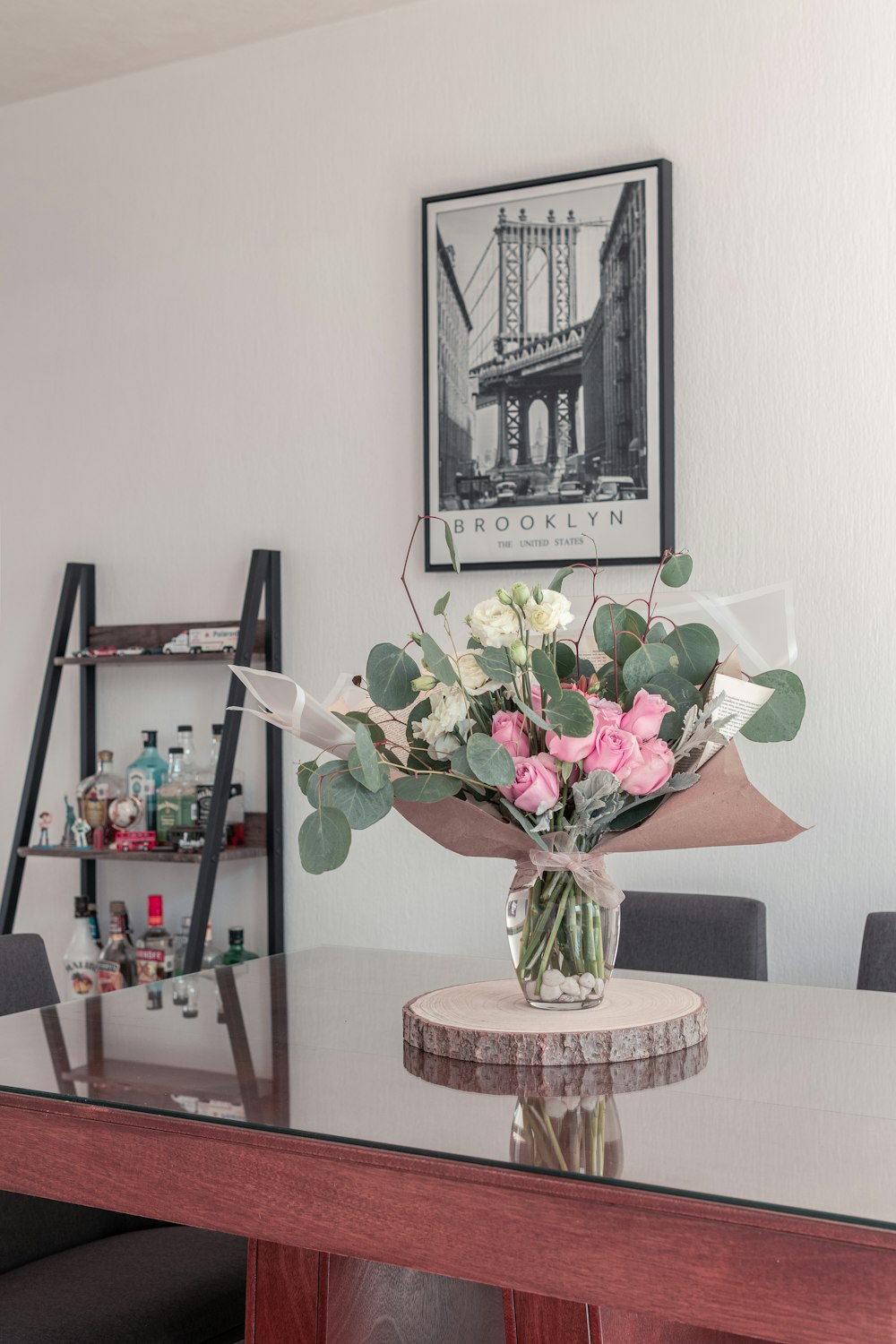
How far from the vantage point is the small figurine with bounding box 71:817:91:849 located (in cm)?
320

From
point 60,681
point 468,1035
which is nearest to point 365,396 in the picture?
point 60,681

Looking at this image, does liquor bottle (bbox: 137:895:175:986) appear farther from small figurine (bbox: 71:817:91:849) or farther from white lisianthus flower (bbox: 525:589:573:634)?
white lisianthus flower (bbox: 525:589:573:634)

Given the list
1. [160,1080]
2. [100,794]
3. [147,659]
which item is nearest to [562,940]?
[160,1080]

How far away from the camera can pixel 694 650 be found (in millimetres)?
1434

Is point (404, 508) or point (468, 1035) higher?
point (404, 508)

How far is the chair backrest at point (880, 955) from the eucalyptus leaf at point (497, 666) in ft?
3.45

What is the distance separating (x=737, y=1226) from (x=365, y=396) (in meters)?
2.35

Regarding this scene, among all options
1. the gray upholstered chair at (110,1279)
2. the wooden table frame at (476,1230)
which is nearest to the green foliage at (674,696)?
the wooden table frame at (476,1230)

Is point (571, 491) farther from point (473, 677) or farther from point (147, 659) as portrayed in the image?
point (473, 677)

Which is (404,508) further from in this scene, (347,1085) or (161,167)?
(347,1085)

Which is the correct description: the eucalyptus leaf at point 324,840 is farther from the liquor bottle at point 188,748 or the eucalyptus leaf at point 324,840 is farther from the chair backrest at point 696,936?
the liquor bottle at point 188,748

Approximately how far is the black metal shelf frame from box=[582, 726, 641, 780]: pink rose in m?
1.71

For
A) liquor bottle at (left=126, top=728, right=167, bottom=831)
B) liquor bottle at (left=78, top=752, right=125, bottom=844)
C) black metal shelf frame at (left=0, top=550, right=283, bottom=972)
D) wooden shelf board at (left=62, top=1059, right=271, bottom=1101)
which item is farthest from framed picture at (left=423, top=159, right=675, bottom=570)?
wooden shelf board at (left=62, top=1059, right=271, bottom=1101)

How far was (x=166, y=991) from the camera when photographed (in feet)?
5.95
